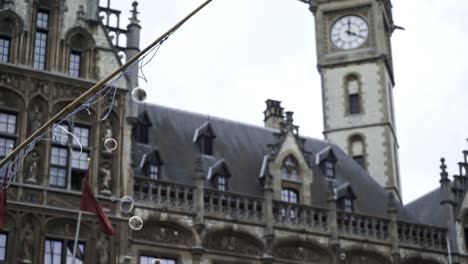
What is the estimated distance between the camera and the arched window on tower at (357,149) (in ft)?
152

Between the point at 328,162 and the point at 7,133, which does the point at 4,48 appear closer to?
the point at 7,133

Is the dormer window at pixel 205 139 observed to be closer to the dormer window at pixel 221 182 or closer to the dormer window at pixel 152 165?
the dormer window at pixel 221 182

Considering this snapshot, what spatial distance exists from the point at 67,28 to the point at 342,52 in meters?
18.1

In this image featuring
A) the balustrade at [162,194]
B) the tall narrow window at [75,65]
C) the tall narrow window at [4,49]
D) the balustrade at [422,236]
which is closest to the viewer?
the tall narrow window at [4,49]

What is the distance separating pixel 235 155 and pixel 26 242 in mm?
11232

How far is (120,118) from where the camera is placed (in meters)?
34.8

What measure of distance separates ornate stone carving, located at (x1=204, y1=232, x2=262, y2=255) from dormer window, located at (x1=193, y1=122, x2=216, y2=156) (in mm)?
4557

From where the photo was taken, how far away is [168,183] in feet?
114

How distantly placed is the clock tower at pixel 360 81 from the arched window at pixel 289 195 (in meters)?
7.69

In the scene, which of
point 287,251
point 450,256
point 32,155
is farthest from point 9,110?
point 450,256

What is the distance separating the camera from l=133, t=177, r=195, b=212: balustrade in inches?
1347

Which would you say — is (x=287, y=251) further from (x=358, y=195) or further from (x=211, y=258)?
(x=358, y=195)

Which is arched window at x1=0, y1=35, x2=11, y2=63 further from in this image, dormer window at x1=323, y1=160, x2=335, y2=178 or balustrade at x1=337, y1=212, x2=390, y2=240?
dormer window at x1=323, y1=160, x2=335, y2=178

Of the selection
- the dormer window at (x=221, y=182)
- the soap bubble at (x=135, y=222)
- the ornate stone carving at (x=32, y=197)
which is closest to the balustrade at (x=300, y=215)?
the dormer window at (x=221, y=182)
